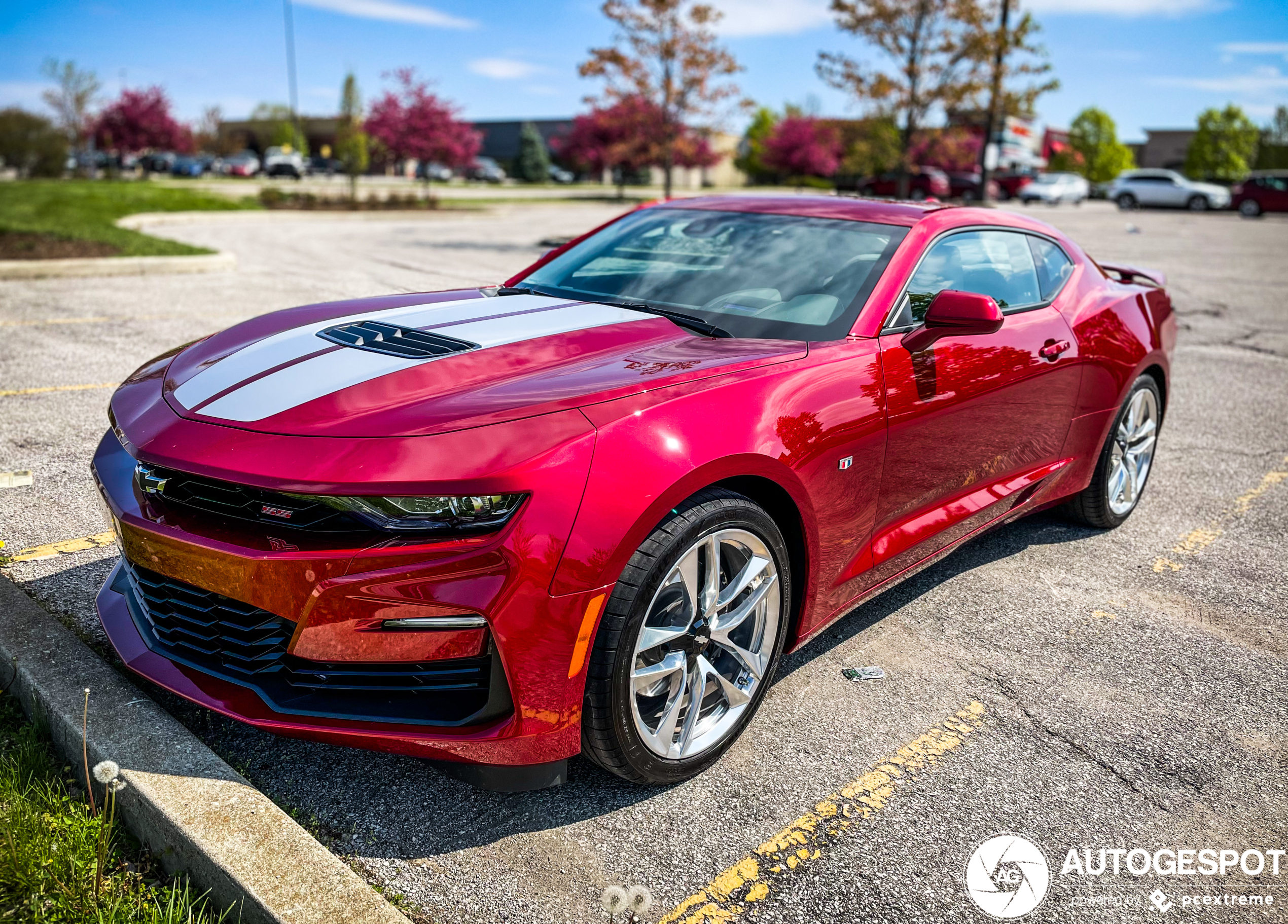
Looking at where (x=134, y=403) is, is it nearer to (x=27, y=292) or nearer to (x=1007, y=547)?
(x=1007, y=547)

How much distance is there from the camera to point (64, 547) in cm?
377

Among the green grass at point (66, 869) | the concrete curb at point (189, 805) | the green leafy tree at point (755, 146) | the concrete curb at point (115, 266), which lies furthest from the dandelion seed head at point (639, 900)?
the green leafy tree at point (755, 146)

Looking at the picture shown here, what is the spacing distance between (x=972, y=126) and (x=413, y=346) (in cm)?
1904

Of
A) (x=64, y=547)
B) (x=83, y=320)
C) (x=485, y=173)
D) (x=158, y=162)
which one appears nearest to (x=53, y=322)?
(x=83, y=320)

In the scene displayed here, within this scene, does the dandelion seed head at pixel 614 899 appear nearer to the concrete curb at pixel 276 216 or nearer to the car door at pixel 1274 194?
the concrete curb at pixel 276 216

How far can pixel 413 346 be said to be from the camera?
276cm

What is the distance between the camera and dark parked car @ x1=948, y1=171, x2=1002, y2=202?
4531cm

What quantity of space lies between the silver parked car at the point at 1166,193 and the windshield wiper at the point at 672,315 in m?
46.4

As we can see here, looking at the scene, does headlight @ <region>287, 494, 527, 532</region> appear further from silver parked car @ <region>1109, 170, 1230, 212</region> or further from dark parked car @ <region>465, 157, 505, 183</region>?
dark parked car @ <region>465, 157, 505, 183</region>

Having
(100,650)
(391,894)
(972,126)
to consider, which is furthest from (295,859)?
(972,126)

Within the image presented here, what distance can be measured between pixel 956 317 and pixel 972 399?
1.45 ft

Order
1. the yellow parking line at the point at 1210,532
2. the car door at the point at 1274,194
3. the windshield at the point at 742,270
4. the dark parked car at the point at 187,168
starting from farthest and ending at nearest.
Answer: the dark parked car at the point at 187,168 → the car door at the point at 1274,194 → the yellow parking line at the point at 1210,532 → the windshield at the point at 742,270

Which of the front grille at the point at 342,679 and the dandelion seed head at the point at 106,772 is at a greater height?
the front grille at the point at 342,679

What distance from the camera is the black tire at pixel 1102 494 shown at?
14.6 feet
